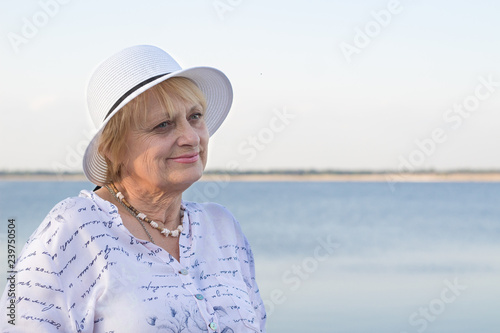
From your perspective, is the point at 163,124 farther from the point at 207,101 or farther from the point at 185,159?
the point at 207,101

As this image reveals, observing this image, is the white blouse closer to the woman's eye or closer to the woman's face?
the woman's face

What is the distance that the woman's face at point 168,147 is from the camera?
7.34 feet

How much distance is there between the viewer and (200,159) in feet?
7.55

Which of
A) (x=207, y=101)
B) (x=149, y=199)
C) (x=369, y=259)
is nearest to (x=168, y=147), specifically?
(x=149, y=199)

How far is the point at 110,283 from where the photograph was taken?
211 cm

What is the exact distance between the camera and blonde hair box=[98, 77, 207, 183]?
7.34 ft

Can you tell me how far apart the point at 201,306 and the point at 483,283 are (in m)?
7.31

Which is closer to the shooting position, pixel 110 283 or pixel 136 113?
pixel 110 283

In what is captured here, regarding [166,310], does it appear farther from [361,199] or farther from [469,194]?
[469,194]

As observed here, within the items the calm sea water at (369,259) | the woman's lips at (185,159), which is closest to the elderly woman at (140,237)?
the woman's lips at (185,159)

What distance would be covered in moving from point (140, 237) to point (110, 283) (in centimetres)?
23

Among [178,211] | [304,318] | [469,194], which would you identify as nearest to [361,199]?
[469,194]

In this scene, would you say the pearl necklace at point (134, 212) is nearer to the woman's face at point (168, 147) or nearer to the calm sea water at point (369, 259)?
the woman's face at point (168, 147)

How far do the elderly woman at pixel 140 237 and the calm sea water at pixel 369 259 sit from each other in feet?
1.42
